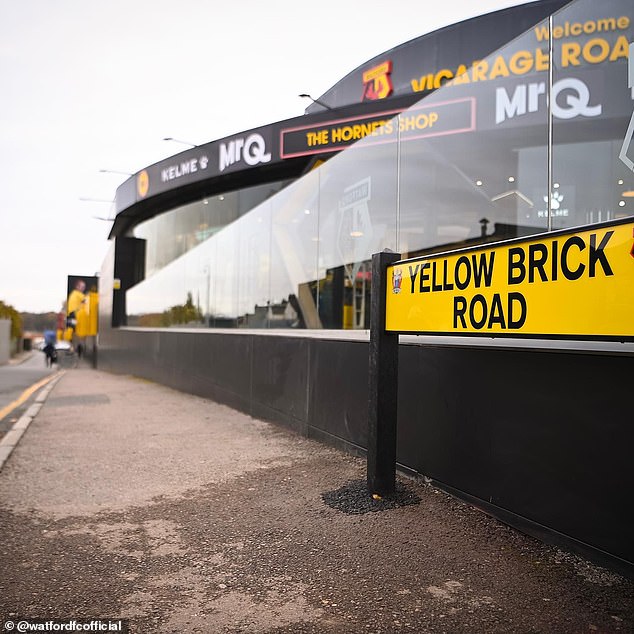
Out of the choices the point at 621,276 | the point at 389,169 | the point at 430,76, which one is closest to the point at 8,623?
the point at 621,276

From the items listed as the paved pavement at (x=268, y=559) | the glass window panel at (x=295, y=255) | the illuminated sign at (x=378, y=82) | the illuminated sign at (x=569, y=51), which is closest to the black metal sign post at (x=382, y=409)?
the paved pavement at (x=268, y=559)

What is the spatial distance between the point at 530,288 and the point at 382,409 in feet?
4.68

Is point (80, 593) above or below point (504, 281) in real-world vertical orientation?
below

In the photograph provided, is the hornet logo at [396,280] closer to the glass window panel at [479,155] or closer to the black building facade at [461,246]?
the black building facade at [461,246]

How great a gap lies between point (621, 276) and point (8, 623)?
118 inches

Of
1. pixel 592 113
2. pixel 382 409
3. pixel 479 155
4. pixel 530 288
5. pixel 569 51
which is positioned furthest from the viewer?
pixel 479 155

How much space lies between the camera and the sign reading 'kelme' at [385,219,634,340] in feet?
8.80

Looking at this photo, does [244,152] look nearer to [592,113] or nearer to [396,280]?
[396,280]

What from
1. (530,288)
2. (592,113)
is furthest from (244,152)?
(530,288)

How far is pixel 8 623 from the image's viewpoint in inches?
97.7

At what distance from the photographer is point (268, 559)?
3.20 metres

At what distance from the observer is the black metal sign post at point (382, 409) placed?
4.10 metres

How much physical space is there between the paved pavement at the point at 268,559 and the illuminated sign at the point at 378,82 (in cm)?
1627

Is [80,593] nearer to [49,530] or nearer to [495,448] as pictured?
[49,530]
